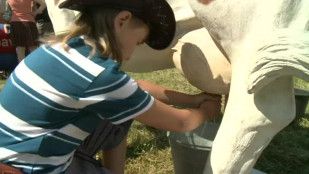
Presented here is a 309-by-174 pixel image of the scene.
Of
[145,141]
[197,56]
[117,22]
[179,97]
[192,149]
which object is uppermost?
[117,22]

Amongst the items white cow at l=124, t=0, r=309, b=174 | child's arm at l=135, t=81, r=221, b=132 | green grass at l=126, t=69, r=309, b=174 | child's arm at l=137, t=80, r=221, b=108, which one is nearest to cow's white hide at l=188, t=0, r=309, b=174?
white cow at l=124, t=0, r=309, b=174

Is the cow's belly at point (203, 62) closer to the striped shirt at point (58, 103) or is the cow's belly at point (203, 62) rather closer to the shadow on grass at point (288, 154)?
the striped shirt at point (58, 103)

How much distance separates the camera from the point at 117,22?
1086mm

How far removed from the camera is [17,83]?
44.1 inches

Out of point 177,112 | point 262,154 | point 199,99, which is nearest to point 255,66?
point 177,112

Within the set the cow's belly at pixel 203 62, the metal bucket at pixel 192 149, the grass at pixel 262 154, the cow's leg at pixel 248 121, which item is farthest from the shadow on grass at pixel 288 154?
the cow's leg at pixel 248 121

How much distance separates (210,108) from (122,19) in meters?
0.47

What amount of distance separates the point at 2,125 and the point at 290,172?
4.62ft

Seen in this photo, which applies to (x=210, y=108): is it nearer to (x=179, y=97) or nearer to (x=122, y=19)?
(x=179, y=97)

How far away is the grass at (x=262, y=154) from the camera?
1.98 m

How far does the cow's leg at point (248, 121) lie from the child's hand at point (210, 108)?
0.13m

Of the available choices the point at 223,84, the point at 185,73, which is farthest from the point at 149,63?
the point at 223,84

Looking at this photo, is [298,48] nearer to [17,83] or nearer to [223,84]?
[223,84]

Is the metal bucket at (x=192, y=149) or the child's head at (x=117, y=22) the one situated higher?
the child's head at (x=117, y=22)
